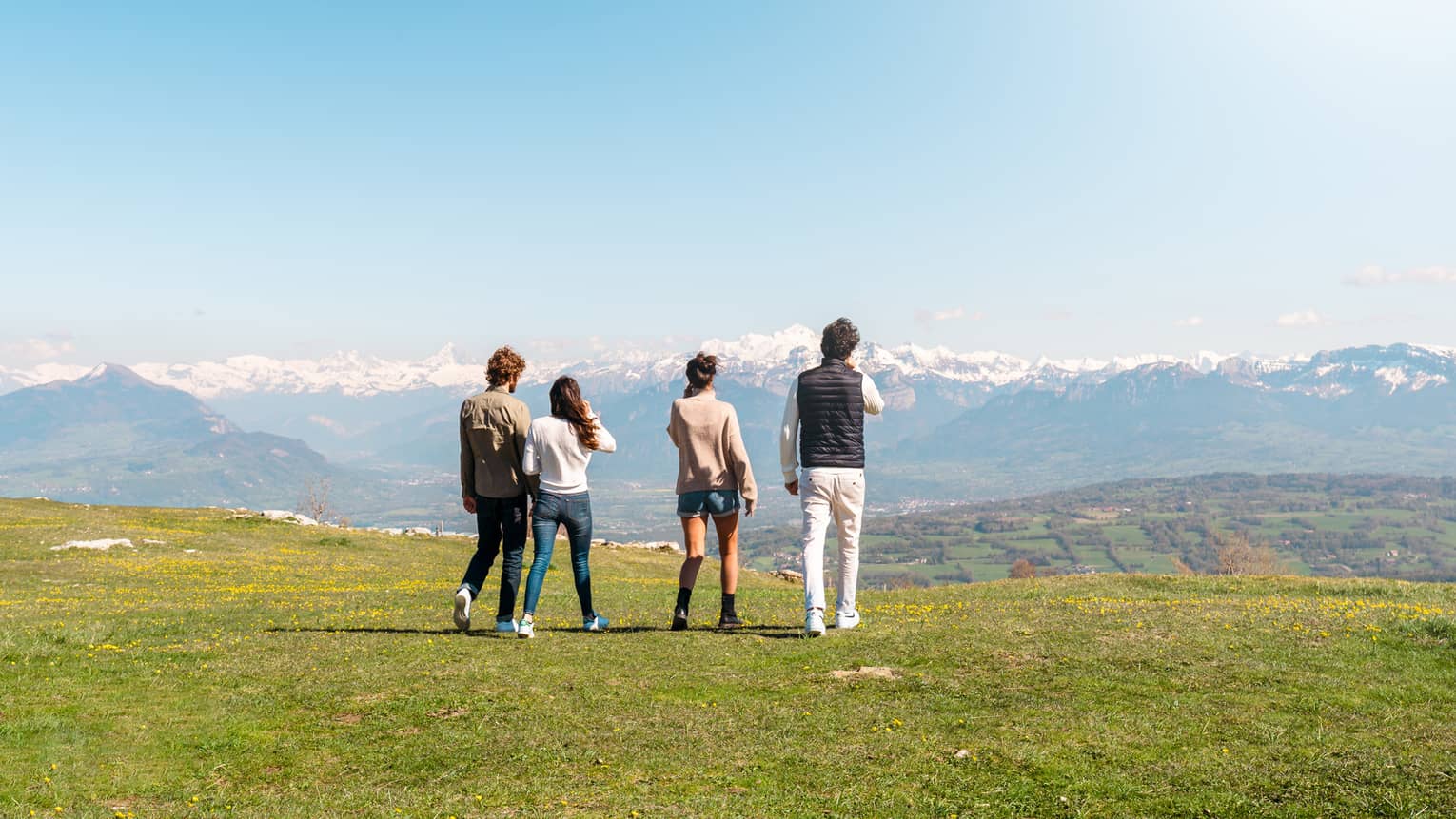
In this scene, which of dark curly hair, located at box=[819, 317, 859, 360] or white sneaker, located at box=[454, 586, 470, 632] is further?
white sneaker, located at box=[454, 586, 470, 632]

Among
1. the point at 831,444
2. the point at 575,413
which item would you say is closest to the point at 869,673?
the point at 831,444

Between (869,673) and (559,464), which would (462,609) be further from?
(869,673)

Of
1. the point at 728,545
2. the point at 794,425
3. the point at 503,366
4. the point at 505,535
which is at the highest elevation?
the point at 503,366

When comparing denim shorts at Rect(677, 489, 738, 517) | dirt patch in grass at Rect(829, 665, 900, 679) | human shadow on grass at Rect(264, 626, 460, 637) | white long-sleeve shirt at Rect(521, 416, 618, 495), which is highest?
white long-sleeve shirt at Rect(521, 416, 618, 495)

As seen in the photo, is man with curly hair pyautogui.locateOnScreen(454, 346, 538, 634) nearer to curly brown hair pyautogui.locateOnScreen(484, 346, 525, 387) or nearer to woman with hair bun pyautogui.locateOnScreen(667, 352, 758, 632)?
curly brown hair pyautogui.locateOnScreen(484, 346, 525, 387)

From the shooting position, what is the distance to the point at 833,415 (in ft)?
41.7

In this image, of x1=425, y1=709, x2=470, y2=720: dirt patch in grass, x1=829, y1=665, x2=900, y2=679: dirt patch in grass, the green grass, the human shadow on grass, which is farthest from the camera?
the human shadow on grass

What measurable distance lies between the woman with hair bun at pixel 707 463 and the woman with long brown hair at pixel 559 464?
116cm

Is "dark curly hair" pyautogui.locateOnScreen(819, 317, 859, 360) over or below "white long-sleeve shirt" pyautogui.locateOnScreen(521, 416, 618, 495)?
over

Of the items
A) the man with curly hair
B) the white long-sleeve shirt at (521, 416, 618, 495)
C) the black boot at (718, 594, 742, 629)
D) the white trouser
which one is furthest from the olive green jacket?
the white trouser

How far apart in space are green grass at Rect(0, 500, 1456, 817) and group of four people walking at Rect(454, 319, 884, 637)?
952mm

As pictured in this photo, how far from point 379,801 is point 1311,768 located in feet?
24.7

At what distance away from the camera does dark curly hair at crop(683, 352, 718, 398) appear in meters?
13.2

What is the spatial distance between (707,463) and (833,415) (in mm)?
2045
